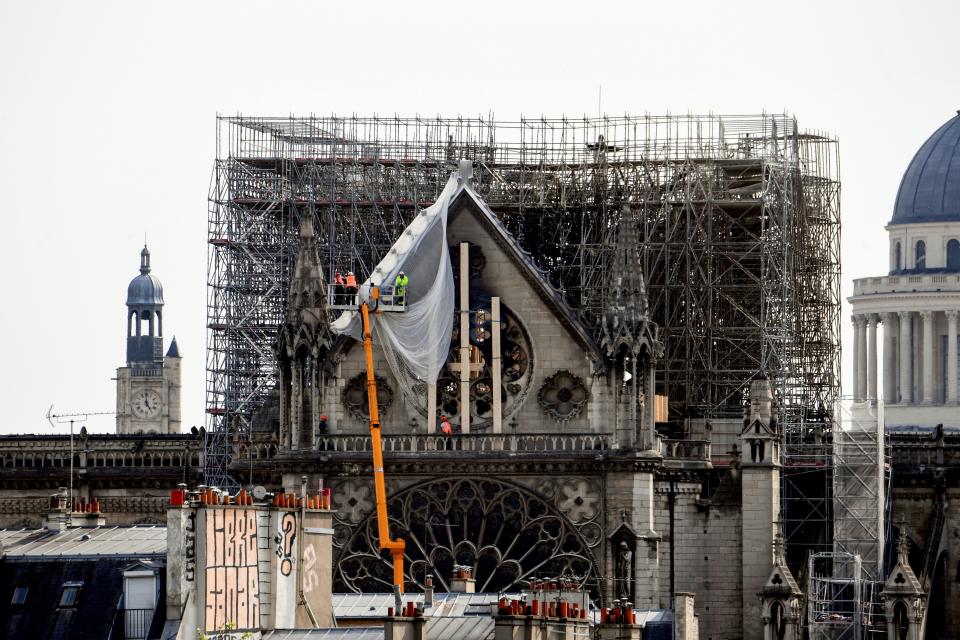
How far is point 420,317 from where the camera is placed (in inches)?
4264

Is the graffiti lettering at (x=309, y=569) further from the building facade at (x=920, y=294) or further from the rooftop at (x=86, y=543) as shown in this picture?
the building facade at (x=920, y=294)

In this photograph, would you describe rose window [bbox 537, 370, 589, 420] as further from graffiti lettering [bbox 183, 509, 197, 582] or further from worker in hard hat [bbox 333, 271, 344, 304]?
graffiti lettering [bbox 183, 509, 197, 582]

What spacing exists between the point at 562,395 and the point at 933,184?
83140 mm

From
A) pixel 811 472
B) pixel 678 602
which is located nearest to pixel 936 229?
pixel 811 472

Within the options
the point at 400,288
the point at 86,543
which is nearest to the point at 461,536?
the point at 400,288

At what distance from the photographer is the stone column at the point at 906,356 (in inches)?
7416

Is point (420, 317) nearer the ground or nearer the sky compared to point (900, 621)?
nearer the sky

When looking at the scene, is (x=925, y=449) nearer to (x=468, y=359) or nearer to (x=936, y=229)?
(x=468, y=359)

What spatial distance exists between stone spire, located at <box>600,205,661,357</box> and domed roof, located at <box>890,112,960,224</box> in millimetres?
79779

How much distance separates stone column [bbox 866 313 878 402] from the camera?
19075cm

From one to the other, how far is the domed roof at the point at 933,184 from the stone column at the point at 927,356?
515 centimetres

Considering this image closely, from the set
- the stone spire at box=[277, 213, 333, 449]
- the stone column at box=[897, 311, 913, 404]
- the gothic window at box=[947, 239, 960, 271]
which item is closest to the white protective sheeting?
the stone spire at box=[277, 213, 333, 449]

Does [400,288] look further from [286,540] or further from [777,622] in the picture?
[286,540]

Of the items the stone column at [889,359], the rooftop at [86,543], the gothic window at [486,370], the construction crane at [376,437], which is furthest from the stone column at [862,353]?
the rooftop at [86,543]
